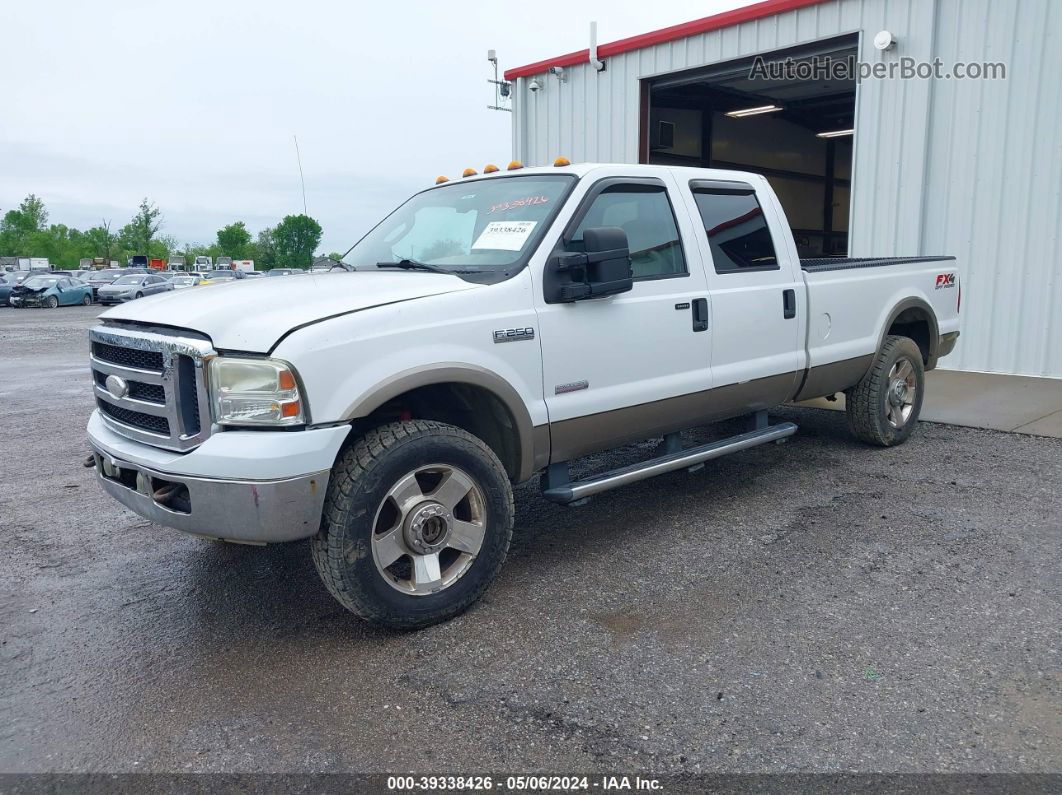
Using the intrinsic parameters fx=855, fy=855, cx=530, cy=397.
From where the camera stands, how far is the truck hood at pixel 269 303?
3.27 metres

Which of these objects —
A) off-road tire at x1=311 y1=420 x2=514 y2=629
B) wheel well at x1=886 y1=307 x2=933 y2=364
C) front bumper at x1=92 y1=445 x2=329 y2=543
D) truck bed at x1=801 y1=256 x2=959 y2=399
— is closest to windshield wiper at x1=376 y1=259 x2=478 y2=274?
off-road tire at x1=311 y1=420 x2=514 y2=629

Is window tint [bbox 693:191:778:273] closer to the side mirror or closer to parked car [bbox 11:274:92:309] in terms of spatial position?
the side mirror

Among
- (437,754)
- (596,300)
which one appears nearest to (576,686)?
(437,754)

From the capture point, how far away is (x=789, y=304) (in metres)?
5.41

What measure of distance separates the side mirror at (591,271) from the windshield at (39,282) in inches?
1463

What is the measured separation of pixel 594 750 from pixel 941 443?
524 centimetres

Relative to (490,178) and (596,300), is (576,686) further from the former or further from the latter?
(490,178)

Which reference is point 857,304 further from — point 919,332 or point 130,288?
point 130,288

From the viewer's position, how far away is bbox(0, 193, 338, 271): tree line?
107250 mm

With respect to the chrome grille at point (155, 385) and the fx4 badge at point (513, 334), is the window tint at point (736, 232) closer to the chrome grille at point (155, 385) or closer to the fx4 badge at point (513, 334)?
the fx4 badge at point (513, 334)

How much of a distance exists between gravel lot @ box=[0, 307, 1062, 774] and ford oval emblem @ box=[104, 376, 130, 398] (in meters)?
1.01

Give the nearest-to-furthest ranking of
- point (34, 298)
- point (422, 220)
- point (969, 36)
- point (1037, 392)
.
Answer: point (422, 220)
point (1037, 392)
point (969, 36)
point (34, 298)

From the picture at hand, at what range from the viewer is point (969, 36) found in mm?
9805

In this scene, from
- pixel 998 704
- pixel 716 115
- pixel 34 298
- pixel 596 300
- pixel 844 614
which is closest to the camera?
pixel 998 704
